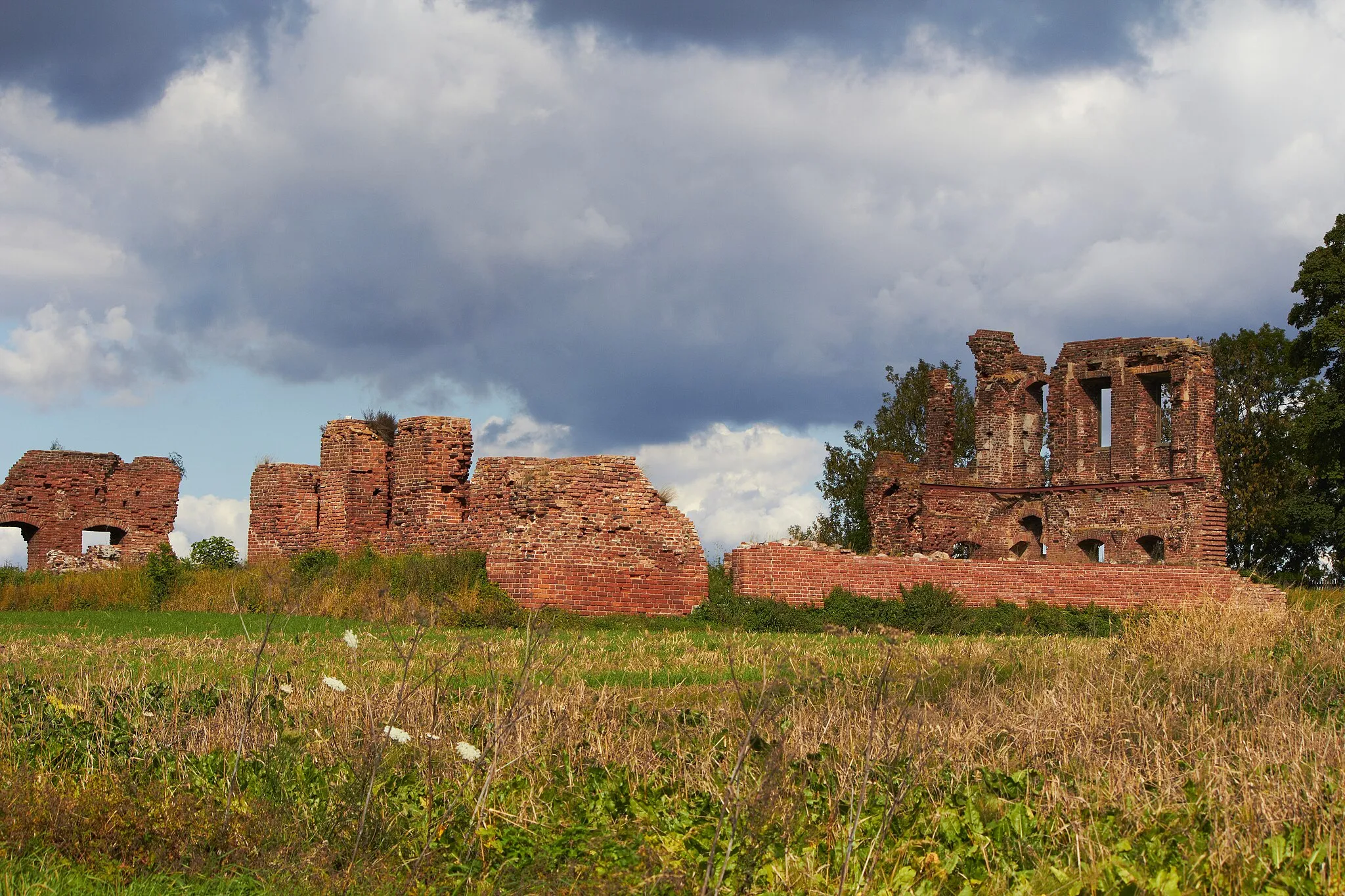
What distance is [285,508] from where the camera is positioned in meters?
26.6

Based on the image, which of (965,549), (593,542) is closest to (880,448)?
(965,549)

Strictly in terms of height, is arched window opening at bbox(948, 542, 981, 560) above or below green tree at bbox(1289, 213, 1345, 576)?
below

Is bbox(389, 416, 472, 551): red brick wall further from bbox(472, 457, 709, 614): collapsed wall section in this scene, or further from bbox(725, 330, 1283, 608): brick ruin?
bbox(725, 330, 1283, 608): brick ruin

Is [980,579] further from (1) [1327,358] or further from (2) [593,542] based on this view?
(1) [1327,358]

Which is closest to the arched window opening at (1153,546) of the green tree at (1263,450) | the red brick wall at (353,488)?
the green tree at (1263,450)

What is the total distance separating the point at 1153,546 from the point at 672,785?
29.7 metres

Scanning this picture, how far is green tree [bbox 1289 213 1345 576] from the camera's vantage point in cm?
3181

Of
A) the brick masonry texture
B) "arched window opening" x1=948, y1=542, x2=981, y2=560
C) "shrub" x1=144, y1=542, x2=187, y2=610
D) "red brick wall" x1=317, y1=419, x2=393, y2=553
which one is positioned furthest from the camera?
"arched window opening" x1=948, y1=542, x2=981, y2=560

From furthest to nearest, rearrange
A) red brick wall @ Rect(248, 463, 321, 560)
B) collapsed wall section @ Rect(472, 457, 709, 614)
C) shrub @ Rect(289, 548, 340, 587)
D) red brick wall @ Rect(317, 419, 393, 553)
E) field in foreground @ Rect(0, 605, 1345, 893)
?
red brick wall @ Rect(248, 463, 321, 560), red brick wall @ Rect(317, 419, 393, 553), shrub @ Rect(289, 548, 340, 587), collapsed wall section @ Rect(472, 457, 709, 614), field in foreground @ Rect(0, 605, 1345, 893)

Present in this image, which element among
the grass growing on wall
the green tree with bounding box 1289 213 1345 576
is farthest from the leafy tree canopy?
the grass growing on wall

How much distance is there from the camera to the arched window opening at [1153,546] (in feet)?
109

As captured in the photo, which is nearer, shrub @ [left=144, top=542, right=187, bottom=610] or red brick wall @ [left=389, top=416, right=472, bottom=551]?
shrub @ [left=144, top=542, right=187, bottom=610]

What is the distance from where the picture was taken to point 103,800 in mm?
6191

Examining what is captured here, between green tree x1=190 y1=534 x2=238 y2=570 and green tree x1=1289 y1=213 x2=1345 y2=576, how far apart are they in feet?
82.9
